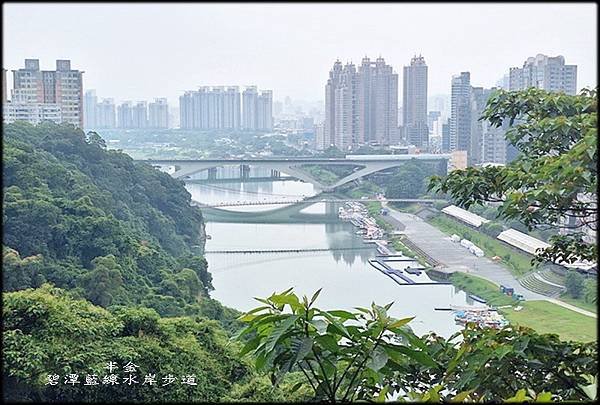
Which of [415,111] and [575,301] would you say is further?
[415,111]

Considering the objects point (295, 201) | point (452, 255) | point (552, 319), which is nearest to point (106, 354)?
point (552, 319)

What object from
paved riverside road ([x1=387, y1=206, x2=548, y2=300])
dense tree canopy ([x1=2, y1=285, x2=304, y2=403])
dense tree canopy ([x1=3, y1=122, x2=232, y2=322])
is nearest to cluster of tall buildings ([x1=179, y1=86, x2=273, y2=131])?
paved riverside road ([x1=387, y1=206, x2=548, y2=300])

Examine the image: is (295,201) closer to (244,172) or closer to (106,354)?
(244,172)

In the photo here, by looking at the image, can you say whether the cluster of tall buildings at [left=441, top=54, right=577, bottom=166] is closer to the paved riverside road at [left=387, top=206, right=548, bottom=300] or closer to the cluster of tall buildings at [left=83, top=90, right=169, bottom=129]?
the paved riverside road at [left=387, top=206, right=548, bottom=300]

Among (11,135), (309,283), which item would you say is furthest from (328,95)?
(309,283)

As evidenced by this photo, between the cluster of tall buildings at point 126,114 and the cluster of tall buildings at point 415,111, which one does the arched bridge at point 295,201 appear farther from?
the cluster of tall buildings at point 126,114

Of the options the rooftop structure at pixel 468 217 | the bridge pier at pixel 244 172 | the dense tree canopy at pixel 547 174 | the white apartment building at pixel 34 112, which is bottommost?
the rooftop structure at pixel 468 217

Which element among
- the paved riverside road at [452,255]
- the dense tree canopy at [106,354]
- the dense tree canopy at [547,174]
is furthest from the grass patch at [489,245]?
the dense tree canopy at [547,174]
